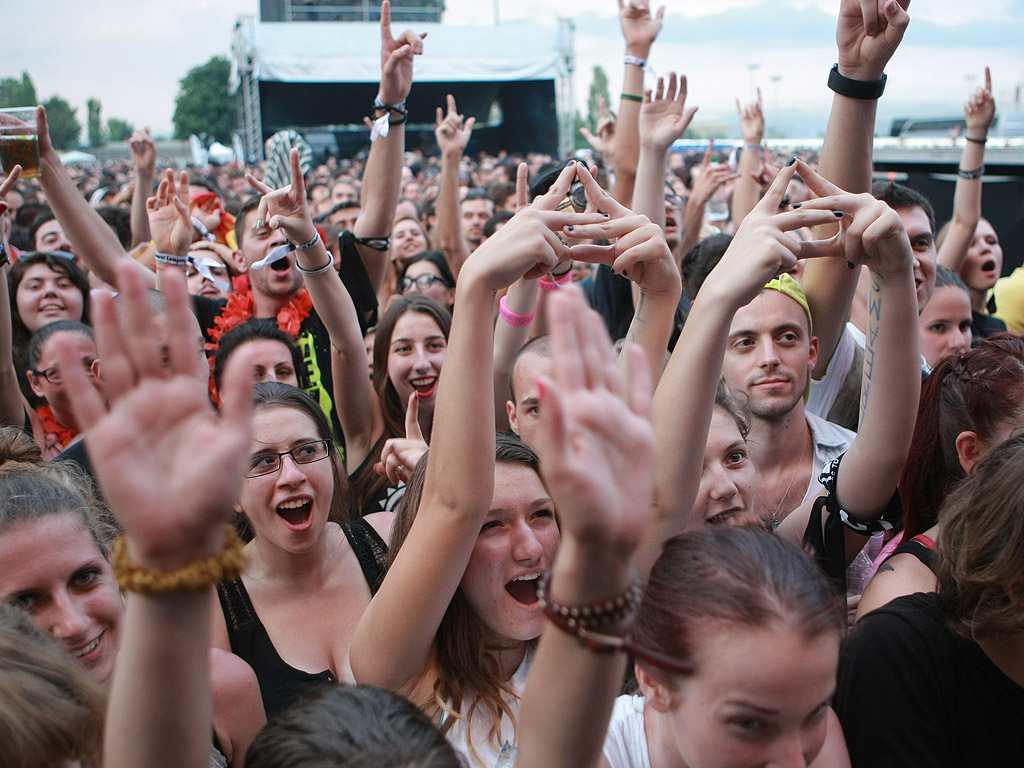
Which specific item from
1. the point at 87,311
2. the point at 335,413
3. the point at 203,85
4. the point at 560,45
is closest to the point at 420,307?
the point at 335,413

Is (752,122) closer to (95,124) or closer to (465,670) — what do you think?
(465,670)

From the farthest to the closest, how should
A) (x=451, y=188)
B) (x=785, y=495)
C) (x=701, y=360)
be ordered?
(x=451, y=188) < (x=785, y=495) < (x=701, y=360)

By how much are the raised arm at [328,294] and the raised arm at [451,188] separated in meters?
2.03

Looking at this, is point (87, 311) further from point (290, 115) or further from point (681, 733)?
point (290, 115)

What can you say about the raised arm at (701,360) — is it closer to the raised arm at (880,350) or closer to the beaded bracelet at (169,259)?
the raised arm at (880,350)

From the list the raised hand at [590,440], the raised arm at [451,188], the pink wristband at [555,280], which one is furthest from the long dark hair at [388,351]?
the raised hand at [590,440]

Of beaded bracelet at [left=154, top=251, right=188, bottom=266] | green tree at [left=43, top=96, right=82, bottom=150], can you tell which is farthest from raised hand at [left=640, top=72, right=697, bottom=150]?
green tree at [left=43, top=96, right=82, bottom=150]

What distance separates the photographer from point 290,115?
2833 centimetres

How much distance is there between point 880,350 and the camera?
1.93 metres

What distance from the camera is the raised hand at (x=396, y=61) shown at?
144 inches

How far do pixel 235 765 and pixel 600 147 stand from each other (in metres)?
4.63

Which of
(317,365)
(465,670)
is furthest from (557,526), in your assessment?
(317,365)

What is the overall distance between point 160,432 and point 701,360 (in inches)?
39.7

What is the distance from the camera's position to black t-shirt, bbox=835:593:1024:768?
152 cm
